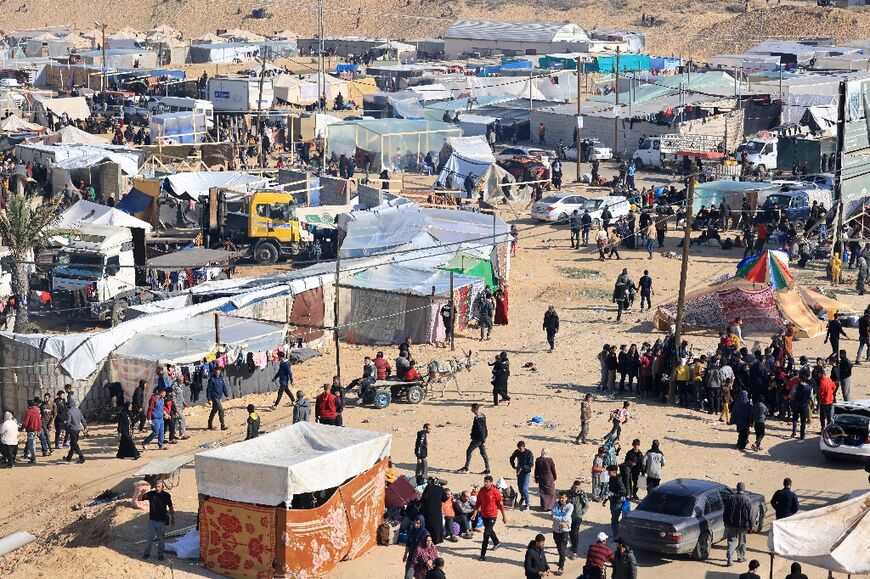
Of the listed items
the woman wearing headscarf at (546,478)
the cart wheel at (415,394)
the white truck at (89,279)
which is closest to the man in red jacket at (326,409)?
the cart wheel at (415,394)

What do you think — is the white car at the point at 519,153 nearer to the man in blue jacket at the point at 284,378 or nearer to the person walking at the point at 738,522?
the man in blue jacket at the point at 284,378

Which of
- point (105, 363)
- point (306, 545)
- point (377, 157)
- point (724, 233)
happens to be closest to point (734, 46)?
point (377, 157)

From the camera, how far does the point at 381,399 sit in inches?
1013

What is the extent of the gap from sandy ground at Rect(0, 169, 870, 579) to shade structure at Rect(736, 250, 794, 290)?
1.52 meters

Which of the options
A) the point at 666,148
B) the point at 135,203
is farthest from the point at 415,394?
the point at 666,148

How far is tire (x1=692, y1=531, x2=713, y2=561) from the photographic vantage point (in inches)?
713

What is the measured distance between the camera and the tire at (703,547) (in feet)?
59.4

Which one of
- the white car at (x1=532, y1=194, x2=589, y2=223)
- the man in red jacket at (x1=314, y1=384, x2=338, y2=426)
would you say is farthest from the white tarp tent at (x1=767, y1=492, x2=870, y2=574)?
the white car at (x1=532, y1=194, x2=589, y2=223)

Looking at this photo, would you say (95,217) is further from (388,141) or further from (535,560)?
(535,560)

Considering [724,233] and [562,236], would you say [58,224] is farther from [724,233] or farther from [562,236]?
[724,233]

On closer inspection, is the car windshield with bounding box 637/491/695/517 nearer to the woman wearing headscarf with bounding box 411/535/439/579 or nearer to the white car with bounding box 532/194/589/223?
the woman wearing headscarf with bounding box 411/535/439/579

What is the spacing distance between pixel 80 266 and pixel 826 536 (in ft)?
69.8

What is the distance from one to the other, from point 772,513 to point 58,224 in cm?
2247

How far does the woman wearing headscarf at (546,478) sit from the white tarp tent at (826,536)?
15.7ft
